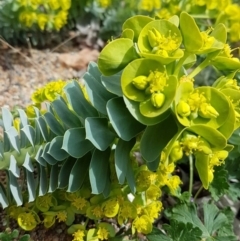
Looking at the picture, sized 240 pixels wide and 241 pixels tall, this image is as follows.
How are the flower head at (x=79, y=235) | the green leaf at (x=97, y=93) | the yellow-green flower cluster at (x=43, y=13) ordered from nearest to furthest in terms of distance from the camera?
1. the green leaf at (x=97, y=93)
2. the flower head at (x=79, y=235)
3. the yellow-green flower cluster at (x=43, y=13)

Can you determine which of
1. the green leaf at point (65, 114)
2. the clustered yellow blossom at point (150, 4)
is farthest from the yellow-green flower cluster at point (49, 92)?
the clustered yellow blossom at point (150, 4)

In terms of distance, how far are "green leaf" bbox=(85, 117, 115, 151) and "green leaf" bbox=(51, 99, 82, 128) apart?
0.08m

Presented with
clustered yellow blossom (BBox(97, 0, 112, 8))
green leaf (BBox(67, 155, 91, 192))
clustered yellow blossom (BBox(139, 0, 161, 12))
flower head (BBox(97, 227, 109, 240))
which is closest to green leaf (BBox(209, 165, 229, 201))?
flower head (BBox(97, 227, 109, 240))

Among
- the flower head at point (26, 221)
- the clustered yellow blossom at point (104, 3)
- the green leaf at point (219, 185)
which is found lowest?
the green leaf at point (219, 185)

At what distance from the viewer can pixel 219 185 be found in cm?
148

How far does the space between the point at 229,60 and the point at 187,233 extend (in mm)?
478

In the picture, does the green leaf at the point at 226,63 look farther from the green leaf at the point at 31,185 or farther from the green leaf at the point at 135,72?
the green leaf at the point at 31,185

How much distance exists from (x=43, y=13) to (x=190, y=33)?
3.05 ft

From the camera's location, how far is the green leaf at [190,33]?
40.0 inches

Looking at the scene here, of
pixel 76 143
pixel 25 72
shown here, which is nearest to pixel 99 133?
pixel 76 143

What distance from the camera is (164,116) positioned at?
1044 millimetres

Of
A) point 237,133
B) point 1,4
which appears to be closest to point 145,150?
point 237,133

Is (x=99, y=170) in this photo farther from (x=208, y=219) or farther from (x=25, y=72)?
(x=25, y=72)

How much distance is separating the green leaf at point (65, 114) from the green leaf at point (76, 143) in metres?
0.04
